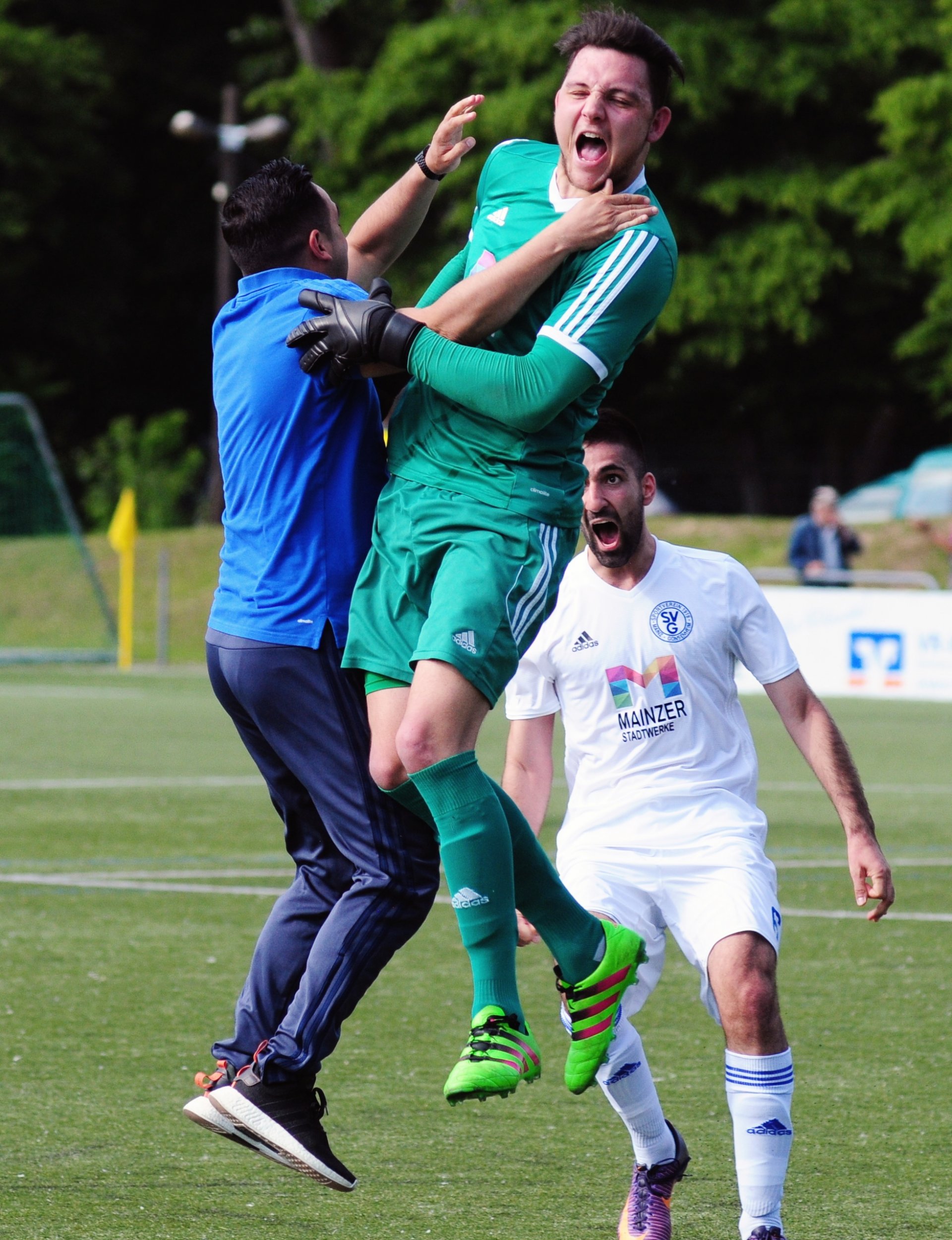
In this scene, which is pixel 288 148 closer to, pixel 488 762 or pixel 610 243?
pixel 488 762

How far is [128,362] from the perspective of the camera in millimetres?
43750

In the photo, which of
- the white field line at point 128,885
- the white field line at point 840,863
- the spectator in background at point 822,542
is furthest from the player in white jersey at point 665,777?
the spectator in background at point 822,542

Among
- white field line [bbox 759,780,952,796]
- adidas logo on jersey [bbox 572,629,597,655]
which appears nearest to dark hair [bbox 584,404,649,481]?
adidas logo on jersey [bbox 572,629,597,655]

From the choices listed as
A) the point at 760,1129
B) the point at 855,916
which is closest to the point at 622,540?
the point at 760,1129

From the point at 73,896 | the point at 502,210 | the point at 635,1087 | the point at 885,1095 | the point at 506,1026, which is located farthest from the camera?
the point at 73,896

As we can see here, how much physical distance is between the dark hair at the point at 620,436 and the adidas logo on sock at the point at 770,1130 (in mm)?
1705

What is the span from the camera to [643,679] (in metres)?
5.32

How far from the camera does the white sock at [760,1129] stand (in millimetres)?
4574

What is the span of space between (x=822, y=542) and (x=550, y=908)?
719 inches

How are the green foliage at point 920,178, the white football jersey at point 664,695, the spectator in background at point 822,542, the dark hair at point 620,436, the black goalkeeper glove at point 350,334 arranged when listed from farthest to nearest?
the green foliage at point 920,178, the spectator in background at point 822,542, the dark hair at point 620,436, the white football jersey at point 664,695, the black goalkeeper glove at point 350,334

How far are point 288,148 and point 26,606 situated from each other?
53.7 feet

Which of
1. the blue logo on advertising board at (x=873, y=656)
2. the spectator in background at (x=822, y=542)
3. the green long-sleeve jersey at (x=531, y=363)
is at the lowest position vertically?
the blue logo on advertising board at (x=873, y=656)

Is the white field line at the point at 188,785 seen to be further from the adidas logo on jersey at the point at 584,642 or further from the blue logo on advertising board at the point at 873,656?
the adidas logo on jersey at the point at 584,642

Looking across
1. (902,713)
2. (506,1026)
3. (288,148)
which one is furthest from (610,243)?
(288,148)
